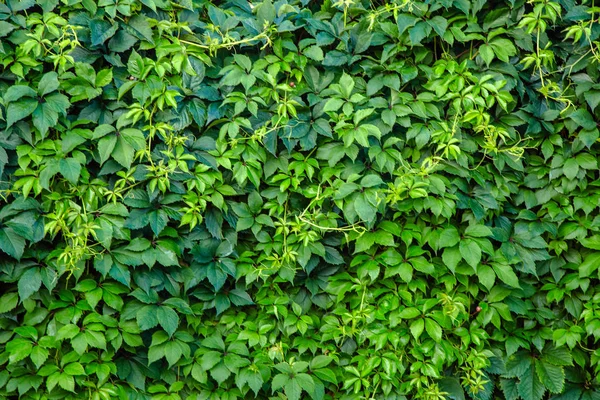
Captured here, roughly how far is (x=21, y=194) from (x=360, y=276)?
1560 mm

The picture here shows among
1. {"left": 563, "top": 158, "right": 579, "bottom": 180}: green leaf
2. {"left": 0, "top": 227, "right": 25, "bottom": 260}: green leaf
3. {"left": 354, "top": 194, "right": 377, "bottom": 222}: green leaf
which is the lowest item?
{"left": 0, "top": 227, "right": 25, "bottom": 260}: green leaf

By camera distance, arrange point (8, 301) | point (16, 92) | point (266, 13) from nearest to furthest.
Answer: point (16, 92) → point (8, 301) → point (266, 13)

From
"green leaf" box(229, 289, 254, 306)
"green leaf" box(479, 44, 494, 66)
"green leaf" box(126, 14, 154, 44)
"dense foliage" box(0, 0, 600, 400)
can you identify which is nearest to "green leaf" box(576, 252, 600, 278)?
"dense foliage" box(0, 0, 600, 400)

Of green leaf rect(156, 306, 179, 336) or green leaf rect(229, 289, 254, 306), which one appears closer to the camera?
green leaf rect(156, 306, 179, 336)

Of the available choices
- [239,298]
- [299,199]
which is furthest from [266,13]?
[239,298]

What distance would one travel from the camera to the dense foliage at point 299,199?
2.55 m

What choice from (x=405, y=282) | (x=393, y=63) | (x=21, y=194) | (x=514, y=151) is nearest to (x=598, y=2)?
(x=514, y=151)

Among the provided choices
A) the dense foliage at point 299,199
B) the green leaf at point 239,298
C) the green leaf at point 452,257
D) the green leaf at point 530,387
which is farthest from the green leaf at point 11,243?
the green leaf at point 530,387

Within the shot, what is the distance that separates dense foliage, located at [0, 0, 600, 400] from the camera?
255 centimetres

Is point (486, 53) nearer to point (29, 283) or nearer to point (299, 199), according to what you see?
point (299, 199)

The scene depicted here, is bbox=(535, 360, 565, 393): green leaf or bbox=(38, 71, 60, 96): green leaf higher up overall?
bbox=(38, 71, 60, 96): green leaf

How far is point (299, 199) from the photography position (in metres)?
2.76

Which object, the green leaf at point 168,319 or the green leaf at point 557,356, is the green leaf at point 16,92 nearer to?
the green leaf at point 168,319

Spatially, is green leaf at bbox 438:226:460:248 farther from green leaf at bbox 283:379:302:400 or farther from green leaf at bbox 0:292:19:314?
green leaf at bbox 0:292:19:314
